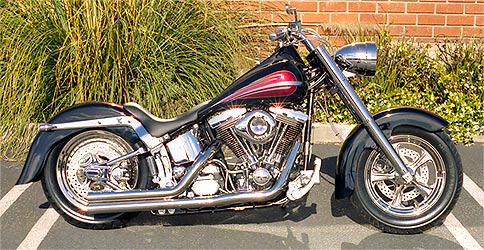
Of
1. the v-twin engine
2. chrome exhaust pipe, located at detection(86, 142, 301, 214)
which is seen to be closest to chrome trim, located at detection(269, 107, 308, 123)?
the v-twin engine

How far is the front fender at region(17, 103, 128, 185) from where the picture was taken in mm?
3967

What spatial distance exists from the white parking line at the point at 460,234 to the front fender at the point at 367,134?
72cm

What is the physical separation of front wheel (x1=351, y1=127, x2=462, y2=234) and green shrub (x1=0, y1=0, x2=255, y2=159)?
2.22 metres

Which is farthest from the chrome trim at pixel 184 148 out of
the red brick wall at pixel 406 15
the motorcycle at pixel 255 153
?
the red brick wall at pixel 406 15

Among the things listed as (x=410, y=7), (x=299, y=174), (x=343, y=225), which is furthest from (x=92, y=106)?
(x=410, y=7)

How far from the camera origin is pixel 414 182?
158 inches

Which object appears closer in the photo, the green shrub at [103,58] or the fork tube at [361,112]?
the fork tube at [361,112]

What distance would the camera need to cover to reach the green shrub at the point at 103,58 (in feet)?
18.4

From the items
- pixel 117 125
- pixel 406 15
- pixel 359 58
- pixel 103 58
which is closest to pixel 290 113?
pixel 359 58

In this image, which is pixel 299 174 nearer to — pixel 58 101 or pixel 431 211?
pixel 431 211

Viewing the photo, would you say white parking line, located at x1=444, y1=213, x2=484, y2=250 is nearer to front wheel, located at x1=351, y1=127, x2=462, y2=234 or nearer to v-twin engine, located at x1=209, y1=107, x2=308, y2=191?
front wheel, located at x1=351, y1=127, x2=462, y2=234

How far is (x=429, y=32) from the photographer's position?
23.6ft

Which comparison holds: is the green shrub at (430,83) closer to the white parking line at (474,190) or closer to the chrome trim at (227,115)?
the white parking line at (474,190)

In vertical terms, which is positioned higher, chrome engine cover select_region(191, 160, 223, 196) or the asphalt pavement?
chrome engine cover select_region(191, 160, 223, 196)
